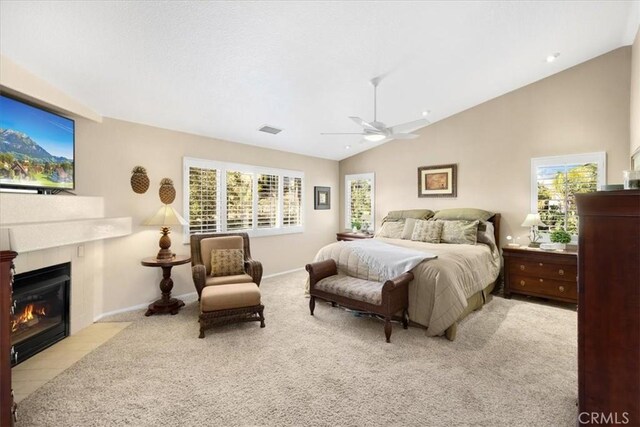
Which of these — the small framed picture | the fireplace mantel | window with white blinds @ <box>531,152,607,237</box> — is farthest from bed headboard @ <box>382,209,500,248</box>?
the fireplace mantel

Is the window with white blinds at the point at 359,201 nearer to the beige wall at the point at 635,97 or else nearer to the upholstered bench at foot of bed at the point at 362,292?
the upholstered bench at foot of bed at the point at 362,292

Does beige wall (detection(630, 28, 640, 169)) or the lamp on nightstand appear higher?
beige wall (detection(630, 28, 640, 169))

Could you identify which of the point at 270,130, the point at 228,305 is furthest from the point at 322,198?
the point at 228,305

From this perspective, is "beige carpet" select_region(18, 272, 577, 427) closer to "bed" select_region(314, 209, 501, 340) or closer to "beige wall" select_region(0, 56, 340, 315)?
"bed" select_region(314, 209, 501, 340)

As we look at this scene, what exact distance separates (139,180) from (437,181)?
523 cm

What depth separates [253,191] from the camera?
18.4ft

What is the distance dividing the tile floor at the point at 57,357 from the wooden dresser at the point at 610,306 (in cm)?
384

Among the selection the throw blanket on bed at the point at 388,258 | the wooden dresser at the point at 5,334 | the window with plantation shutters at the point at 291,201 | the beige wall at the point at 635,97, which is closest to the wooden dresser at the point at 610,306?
the throw blanket on bed at the point at 388,258

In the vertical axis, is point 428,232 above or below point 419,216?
below

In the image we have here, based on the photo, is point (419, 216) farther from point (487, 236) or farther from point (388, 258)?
point (388, 258)

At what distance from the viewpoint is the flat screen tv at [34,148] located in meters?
2.59

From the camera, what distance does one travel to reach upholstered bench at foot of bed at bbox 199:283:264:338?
10.7 feet

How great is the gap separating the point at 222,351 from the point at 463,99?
17.3 feet

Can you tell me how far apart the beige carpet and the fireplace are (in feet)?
1.88
